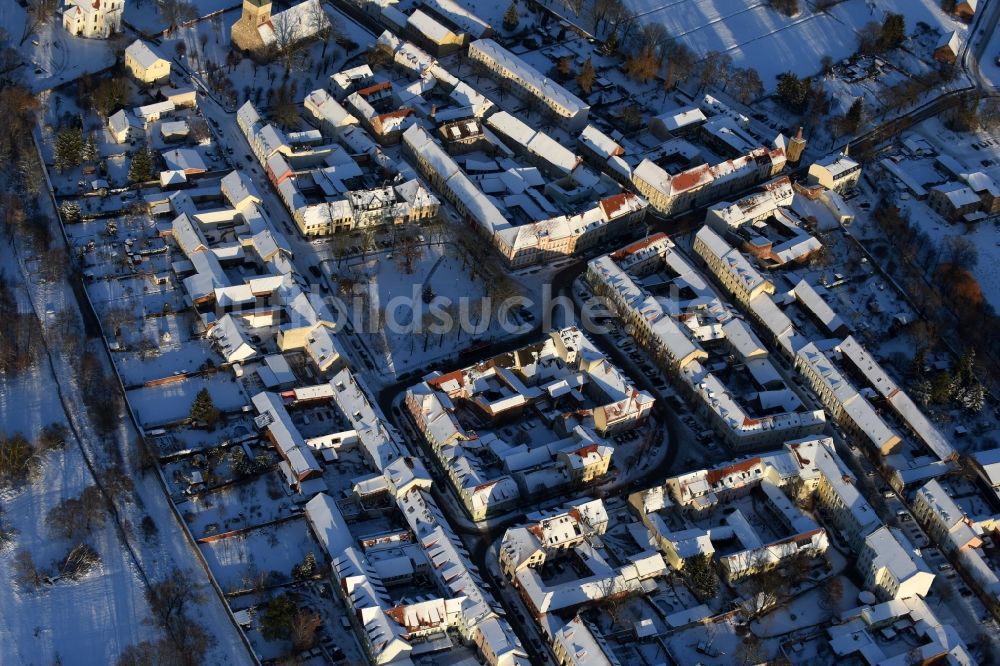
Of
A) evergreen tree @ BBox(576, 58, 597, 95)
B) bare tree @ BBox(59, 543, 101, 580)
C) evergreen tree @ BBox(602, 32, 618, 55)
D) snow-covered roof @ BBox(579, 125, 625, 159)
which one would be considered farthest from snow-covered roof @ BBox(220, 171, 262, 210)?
evergreen tree @ BBox(602, 32, 618, 55)

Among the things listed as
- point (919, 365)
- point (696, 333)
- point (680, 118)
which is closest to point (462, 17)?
point (680, 118)

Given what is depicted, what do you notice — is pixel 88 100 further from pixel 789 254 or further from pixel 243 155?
pixel 789 254

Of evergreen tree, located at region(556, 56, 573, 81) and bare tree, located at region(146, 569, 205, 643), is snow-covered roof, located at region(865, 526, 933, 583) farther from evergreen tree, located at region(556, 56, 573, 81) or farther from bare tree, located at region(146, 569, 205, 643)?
evergreen tree, located at region(556, 56, 573, 81)

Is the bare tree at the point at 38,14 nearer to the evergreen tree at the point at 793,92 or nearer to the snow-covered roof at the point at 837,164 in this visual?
the evergreen tree at the point at 793,92

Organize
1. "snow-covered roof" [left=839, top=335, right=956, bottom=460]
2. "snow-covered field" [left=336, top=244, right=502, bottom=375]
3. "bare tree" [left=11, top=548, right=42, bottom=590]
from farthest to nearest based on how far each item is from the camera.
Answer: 1. "snow-covered field" [left=336, top=244, right=502, bottom=375]
2. "snow-covered roof" [left=839, top=335, right=956, bottom=460]
3. "bare tree" [left=11, top=548, right=42, bottom=590]

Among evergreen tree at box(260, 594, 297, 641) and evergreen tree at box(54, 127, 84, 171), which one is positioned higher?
evergreen tree at box(54, 127, 84, 171)

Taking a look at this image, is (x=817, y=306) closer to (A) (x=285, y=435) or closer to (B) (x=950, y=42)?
(A) (x=285, y=435)

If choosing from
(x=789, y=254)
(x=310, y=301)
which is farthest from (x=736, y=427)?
(x=310, y=301)
